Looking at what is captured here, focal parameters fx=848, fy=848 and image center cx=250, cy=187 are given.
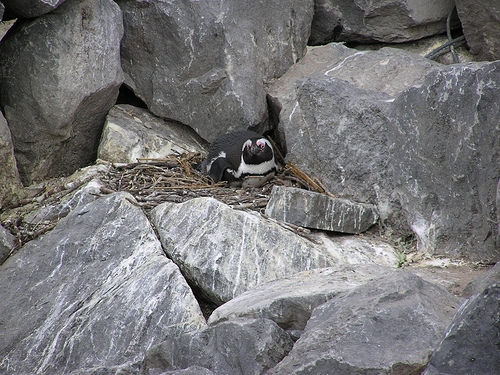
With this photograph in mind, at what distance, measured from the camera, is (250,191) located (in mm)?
6641

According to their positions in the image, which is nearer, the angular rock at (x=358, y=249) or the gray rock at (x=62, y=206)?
the angular rock at (x=358, y=249)

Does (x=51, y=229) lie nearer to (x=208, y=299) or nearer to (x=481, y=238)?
(x=208, y=299)

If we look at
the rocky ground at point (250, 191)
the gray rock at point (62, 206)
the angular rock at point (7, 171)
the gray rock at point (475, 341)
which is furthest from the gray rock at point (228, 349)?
the angular rock at point (7, 171)

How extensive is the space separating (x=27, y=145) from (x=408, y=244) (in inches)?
119

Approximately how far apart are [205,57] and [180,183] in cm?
114

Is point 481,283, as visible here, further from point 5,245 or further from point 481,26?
point 481,26

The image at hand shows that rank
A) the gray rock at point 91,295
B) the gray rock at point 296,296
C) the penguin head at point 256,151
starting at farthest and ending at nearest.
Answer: the penguin head at point 256,151
the gray rock at point 91,295
the gray rock at point 296,296

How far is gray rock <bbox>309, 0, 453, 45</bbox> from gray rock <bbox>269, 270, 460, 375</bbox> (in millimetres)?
4172

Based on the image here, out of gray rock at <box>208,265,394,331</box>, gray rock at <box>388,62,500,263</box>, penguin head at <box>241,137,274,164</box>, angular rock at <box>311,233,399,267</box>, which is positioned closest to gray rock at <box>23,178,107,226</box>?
penguin head at <box>241,137,274,164</box>

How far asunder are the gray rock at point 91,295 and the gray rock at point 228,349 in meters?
0.91

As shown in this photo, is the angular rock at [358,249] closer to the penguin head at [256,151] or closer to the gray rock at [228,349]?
the penguin head at [256,151]

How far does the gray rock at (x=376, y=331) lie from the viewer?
11.2 ft

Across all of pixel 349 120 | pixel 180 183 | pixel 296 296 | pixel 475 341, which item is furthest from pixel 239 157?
pixel 475 341

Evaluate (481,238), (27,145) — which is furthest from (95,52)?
(481,238)
